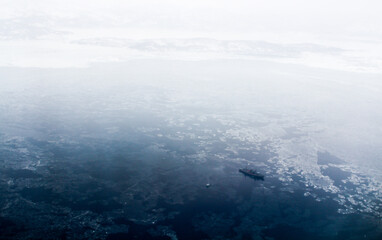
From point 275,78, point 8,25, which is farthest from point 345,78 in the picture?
point 8,25

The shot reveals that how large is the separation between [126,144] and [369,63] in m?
83.4

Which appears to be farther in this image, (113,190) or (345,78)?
(345,78)

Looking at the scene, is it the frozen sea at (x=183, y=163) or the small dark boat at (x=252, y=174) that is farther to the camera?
the small dark boat at (x=252, y=174)

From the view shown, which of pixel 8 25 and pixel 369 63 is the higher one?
pixel 8 25

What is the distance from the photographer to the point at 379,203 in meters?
20.8

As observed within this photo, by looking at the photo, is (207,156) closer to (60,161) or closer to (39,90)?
(60,161)

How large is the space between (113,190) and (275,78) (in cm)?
5400

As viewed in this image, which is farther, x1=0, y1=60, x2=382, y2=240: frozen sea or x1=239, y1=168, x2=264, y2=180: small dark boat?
x1=239, y1=168, x2=264, y2=180: small dark boat

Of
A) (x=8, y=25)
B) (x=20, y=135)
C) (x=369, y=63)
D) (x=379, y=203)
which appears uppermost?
(x=8, y=25)

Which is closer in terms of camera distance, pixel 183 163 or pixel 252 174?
pixel 252 174

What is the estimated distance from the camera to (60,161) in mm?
24438

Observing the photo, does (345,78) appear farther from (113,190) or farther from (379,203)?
(113,190)

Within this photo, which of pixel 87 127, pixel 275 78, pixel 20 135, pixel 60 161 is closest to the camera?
pixel 60 161

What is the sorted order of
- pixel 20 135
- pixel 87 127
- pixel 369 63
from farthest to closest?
pixel 369 63
pixel 87 127
pixel 20 135
